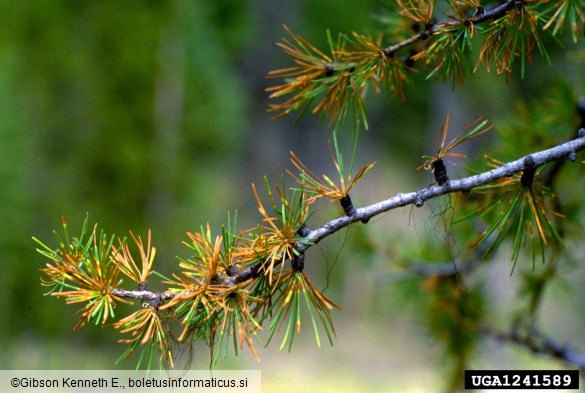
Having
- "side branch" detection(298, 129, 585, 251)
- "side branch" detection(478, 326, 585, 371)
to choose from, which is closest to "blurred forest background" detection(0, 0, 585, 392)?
"side branch" detection(478, 326, 585, 371)

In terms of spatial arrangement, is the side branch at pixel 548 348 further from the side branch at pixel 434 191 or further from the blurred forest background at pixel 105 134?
the blurred forest background at pixel 105 134

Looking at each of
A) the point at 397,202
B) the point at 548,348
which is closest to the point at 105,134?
the point at 548,348

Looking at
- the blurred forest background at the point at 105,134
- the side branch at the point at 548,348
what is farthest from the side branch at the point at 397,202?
the blurred forest background at the point at 105,134

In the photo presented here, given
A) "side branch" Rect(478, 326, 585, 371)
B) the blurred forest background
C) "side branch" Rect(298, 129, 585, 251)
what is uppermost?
the blurred forest background

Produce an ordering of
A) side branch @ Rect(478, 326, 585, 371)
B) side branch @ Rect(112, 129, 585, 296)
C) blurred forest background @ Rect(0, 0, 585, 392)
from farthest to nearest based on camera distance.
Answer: blurred forest background @ Rect(0, 0, 585, 392)
side branch @ Rect(478, 326, 585, 371)
side branch @ Rect(112, 129, 585, 296)

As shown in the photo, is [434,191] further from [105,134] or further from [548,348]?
[105,134]

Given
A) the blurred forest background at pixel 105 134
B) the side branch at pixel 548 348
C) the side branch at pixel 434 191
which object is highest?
the blurred forest background at pixel 105 134

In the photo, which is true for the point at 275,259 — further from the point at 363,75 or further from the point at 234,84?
the point at 234,84

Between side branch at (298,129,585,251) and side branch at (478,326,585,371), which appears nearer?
side branch at (298,129,585,251)

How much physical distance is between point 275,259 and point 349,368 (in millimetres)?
5846

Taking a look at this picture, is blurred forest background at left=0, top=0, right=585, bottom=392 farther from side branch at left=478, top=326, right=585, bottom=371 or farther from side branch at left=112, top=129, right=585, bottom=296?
side branch at left=112, top=129, right=585, bottom=296

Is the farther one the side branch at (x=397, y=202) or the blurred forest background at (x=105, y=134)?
the blurred forest background at (x=105, y=134)

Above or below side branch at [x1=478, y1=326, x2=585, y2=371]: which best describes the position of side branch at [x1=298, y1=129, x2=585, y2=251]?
above

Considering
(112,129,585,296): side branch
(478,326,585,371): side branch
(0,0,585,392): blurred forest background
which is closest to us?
(112,129,585,296): side branch
